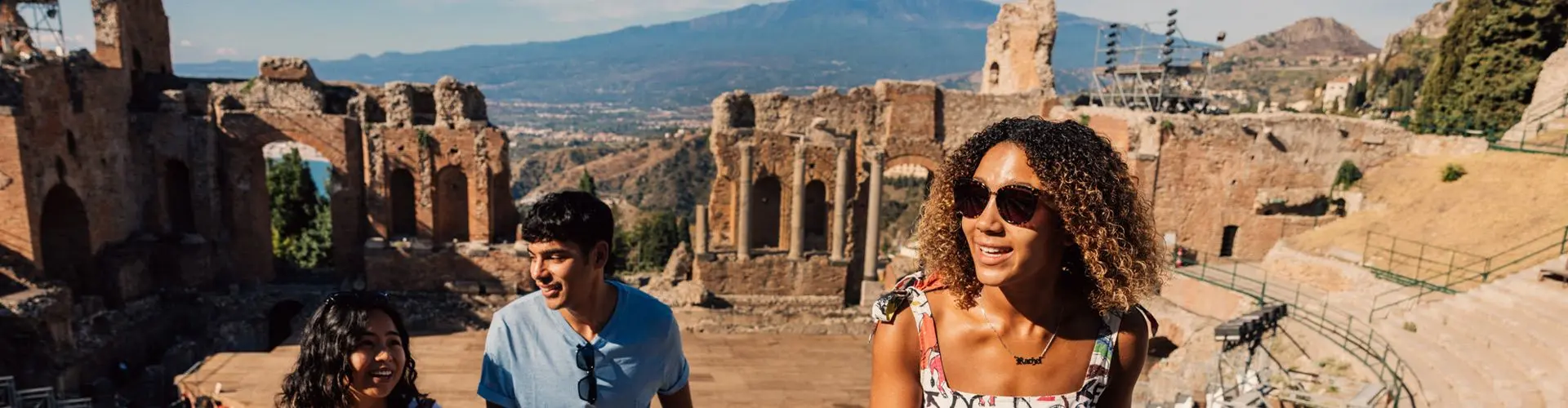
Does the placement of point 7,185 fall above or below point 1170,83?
below

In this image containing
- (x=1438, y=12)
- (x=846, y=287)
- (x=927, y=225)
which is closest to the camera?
(x=927, y=225)

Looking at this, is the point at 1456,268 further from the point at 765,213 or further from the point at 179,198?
the point at 179,198

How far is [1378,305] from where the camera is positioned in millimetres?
15086

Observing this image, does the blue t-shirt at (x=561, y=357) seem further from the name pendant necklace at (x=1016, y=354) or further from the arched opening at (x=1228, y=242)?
the arched opening at (x=1228, y=242)

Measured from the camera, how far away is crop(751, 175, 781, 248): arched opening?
22.4 meters

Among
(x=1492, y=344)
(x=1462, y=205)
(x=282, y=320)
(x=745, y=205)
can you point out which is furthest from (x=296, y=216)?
(x=1462, y=205)

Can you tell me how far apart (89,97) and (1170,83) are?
93.2 feet

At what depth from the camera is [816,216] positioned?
75.5ft

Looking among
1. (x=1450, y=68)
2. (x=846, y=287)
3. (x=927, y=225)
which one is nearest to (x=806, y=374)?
(x=846, y=287)

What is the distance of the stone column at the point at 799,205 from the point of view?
65.5 feet

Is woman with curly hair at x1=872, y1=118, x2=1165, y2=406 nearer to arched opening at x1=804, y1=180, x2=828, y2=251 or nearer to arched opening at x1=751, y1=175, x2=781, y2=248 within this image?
arched opening at x1=751, y1=175, x2=781, y2=248

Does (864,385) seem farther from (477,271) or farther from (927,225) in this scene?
(927,225)

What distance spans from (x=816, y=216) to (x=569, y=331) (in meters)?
19.5

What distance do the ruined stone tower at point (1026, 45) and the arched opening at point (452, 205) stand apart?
53.7 feet
